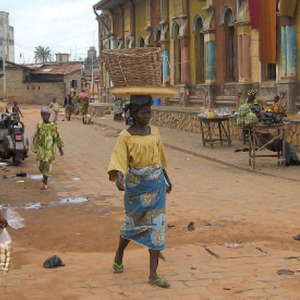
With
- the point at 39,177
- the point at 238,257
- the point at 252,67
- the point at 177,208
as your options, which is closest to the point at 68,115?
the point at 252,67

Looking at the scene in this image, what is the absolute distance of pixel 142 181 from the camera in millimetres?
5422

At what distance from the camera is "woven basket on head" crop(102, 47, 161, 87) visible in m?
6.23

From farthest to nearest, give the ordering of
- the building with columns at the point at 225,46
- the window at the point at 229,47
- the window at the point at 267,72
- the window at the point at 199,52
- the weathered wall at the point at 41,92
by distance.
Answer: the weathered wall at the point at 41,92, the window at the point at 199,52, the window at the point at 229,47, the window at the point at 267,72, the building with columns at the point at 225,46

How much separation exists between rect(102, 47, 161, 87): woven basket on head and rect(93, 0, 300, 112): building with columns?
722cm

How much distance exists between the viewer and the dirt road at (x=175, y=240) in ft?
16.9

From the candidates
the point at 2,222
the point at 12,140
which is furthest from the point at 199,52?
the point at 2,222

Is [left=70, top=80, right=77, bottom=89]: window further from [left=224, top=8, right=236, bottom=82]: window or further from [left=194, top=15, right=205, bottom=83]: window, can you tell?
[left=224, top=8, right=236, bottom=82]: window

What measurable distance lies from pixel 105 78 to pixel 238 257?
37510 millimetres

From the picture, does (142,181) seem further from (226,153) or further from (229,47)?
(229,47)

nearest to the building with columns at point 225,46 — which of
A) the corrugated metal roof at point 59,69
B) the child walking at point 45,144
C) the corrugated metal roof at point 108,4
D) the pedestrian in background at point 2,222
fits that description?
the corrugated metal roof at point 108,4

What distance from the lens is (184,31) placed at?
25.8m

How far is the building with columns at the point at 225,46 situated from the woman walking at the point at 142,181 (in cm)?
835

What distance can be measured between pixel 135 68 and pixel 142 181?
1.47m

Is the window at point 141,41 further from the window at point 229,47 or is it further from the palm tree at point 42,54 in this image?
the palm tree at point 42,54
